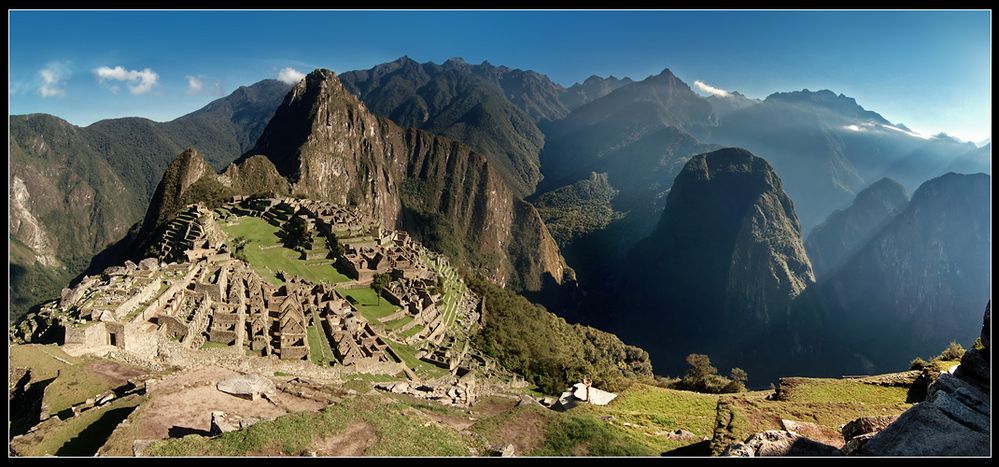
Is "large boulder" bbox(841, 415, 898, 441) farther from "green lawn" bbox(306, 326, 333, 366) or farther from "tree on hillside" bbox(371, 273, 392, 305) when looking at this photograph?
"tree on hillside" bbox(371, 273, 392, 305)

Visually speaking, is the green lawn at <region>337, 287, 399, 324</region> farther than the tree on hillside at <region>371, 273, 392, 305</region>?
No

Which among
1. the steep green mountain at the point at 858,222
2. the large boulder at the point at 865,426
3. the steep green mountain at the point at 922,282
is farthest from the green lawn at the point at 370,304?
the steep green mountain at the point at 858,222

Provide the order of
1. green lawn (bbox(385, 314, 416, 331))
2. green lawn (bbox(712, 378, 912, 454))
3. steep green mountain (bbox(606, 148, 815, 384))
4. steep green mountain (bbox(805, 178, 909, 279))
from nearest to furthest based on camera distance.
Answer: green lawn (bbox(712, 378, 912, 454)), green lawn (bbox(385, 314, 416, 331)), steep green mountain (bbox(606, 148, 815, 384)), steep green mountain (bbox(805, 178, 909, 279))

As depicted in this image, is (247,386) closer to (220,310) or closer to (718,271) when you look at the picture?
(220,310)

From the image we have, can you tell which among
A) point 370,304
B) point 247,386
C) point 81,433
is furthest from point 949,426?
point 370,304

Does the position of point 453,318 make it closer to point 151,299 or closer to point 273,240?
point 273,240

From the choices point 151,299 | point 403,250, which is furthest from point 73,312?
point 403,250

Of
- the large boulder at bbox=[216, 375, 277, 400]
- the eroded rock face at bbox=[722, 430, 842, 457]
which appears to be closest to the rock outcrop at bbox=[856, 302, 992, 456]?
the eroded rock face at bbox=[722, 430, 842, 457]
